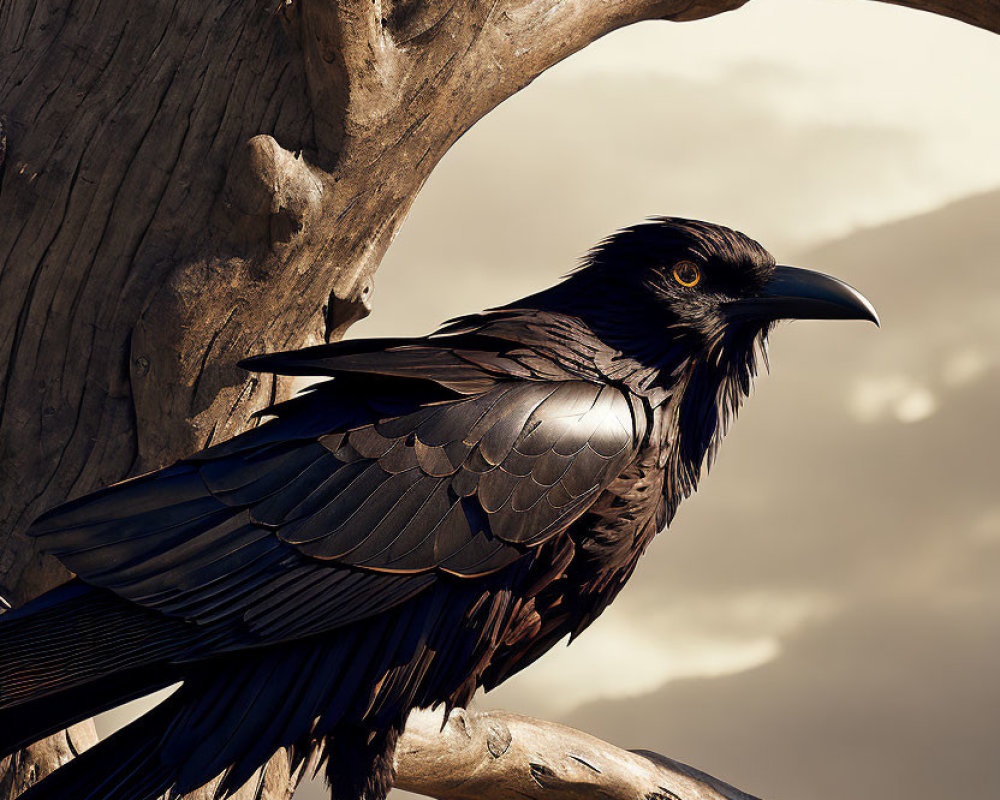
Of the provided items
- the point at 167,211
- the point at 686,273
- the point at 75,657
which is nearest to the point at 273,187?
the point at 167,211

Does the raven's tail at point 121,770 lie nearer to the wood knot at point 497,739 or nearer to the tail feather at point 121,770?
the tail feather at point 121,770

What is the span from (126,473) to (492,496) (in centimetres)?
125

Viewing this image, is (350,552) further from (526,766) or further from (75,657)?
(526,766)

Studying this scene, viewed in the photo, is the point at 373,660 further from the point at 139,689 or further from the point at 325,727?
the point at 139,689

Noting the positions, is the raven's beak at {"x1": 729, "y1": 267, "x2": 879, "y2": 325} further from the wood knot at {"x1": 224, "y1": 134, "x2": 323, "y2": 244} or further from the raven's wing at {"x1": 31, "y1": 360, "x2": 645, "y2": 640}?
the wood knot at {"x1": 224, "y1": 134, "x2": 323, "y2": 244}

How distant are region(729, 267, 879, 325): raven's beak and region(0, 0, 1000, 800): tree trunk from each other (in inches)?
40.8

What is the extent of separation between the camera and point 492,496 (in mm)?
1790

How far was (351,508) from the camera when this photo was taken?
5.82 feet

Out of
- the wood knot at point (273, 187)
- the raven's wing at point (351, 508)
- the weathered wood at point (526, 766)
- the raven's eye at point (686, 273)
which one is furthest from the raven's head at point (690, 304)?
the weathered wood at point (526, 766)

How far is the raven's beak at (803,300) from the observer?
206 cm

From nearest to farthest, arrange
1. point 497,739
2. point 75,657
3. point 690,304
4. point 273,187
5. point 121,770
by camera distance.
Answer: point 75,657, point 121,770, point 690,304, point 273,187, point 497,739

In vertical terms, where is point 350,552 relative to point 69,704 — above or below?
above

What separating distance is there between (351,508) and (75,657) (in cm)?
48

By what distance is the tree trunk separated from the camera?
8.45 feet
